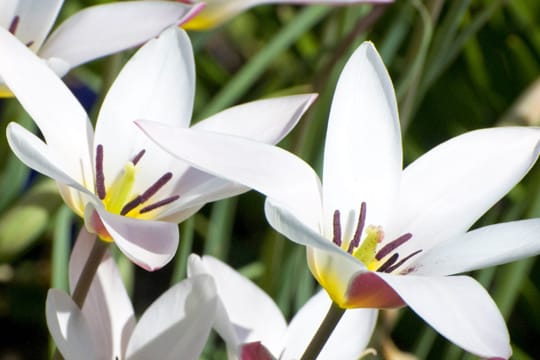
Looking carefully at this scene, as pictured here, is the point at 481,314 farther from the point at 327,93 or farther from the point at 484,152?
the point at 327,93

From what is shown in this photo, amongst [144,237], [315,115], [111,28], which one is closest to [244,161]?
[144,237]

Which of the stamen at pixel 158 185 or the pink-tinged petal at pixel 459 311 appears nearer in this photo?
the pink-tinged petal at pixel 459 311

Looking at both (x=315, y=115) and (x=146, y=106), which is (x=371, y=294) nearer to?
(x=146, y=106)

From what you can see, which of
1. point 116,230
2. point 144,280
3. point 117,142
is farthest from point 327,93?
point 144,280

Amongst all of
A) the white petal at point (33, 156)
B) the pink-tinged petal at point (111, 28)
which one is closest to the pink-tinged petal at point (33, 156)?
the white petal at point (33, 156)

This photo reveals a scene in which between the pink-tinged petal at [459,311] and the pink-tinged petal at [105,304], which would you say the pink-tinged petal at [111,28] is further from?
the pink-tinged petal at [459,311]

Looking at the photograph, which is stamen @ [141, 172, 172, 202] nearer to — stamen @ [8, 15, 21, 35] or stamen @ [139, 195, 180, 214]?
stamen @ [139, 195, 180, 214]
